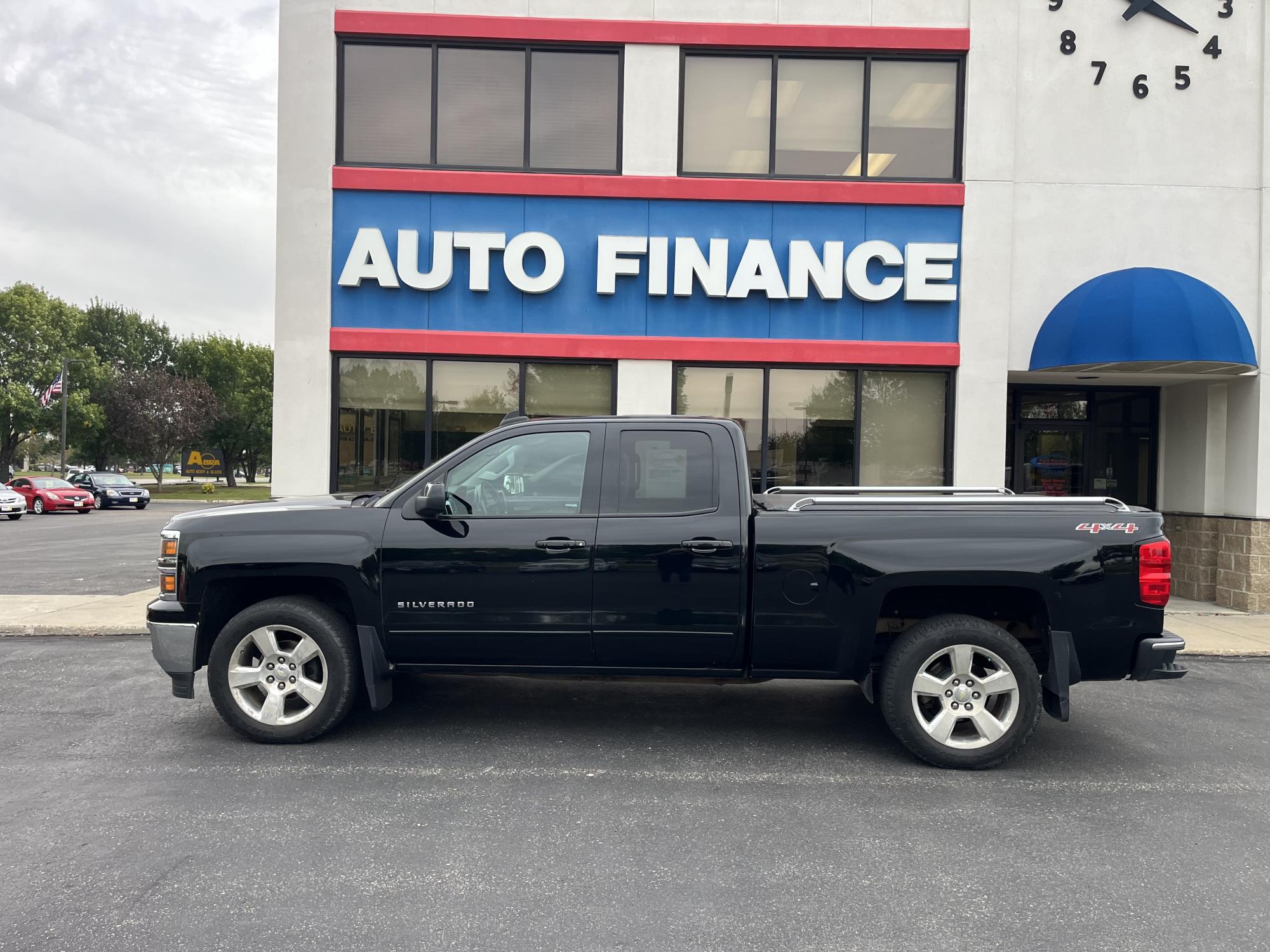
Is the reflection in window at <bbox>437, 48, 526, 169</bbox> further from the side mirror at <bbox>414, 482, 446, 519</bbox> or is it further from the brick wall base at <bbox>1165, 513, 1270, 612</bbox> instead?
the brick wall base at <bbox>1165, 513, 1270, 612</bbox>

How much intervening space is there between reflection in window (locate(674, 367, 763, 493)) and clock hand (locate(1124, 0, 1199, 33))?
6.25 meters

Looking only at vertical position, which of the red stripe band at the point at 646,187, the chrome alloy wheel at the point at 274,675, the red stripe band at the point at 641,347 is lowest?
the chrome alloy wheel at the point at 274,675

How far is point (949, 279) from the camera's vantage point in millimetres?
10055

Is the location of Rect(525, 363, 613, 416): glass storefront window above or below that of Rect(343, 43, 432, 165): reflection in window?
below

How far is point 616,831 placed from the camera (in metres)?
3.81

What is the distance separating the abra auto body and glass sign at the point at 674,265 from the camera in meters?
9.96

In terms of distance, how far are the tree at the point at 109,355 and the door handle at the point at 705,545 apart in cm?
5793

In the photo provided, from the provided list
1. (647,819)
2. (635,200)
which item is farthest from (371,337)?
(647,819)

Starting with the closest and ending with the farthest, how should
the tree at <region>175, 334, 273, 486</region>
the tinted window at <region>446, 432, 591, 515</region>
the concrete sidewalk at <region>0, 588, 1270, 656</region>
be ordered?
the tinted window at <region>446, 432, 591, 515</region>, the concrete sidewalk at <region>0, 588, 1270, 656</region>, the tree at <region>175, 334, 273, 486</region>

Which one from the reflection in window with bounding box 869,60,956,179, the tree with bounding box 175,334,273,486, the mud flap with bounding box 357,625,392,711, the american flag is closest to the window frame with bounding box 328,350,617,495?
the reflection in window with bounding box 869,60,956,179

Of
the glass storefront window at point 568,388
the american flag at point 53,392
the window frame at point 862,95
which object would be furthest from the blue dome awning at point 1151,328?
the american flag at point 53,392

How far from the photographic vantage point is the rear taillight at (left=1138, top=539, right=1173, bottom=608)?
4.54 meters

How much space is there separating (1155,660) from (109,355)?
73834 millimetres

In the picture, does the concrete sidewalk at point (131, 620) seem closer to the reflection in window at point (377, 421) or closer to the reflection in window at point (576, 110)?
the reflection in window at point (377, 421)
